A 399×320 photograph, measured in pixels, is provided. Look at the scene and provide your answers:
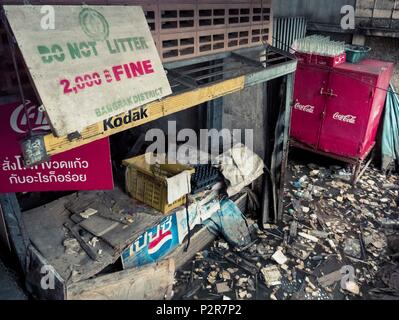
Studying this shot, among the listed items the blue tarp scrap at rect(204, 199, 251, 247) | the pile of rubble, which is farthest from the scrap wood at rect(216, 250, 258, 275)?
the blue tarp scrap at rect(204, 199, 251, 247)

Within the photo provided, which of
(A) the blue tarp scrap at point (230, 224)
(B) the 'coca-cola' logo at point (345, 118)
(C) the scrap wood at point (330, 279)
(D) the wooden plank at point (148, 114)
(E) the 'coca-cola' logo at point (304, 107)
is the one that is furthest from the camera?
(E) the 'coca-cola' logo at point (304, 107)

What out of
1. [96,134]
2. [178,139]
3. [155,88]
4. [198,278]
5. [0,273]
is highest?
[155,88]

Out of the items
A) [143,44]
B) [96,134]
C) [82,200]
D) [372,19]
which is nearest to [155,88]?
[143,44]

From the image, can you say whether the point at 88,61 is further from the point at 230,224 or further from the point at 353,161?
the point at 353,161

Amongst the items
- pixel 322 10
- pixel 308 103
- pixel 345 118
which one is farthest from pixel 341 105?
pixel 322 10

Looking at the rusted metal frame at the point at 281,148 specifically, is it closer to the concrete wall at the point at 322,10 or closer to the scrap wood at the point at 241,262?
the scrap wood at the point at 241,262

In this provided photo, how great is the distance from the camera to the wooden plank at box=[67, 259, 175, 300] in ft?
12.4

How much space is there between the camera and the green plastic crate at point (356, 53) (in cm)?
774

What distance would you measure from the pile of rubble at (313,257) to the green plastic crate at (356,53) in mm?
3050

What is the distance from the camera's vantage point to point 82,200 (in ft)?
16.3

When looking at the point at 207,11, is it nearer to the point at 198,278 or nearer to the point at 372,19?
the point at 198,278

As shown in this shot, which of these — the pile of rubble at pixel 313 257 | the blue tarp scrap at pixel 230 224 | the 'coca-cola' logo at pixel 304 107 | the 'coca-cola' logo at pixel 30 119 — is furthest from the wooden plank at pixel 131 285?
the 'coca-cola' logo at pixel 304 107

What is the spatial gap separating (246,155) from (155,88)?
126 inches

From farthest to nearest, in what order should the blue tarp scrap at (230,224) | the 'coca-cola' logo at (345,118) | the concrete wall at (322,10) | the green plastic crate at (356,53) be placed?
the concrete wall at (322,10)
the green plastic crate at (356,53)
the 'coca-cola' logo at (345,118)
the blue tarp scrap at (230,224)
